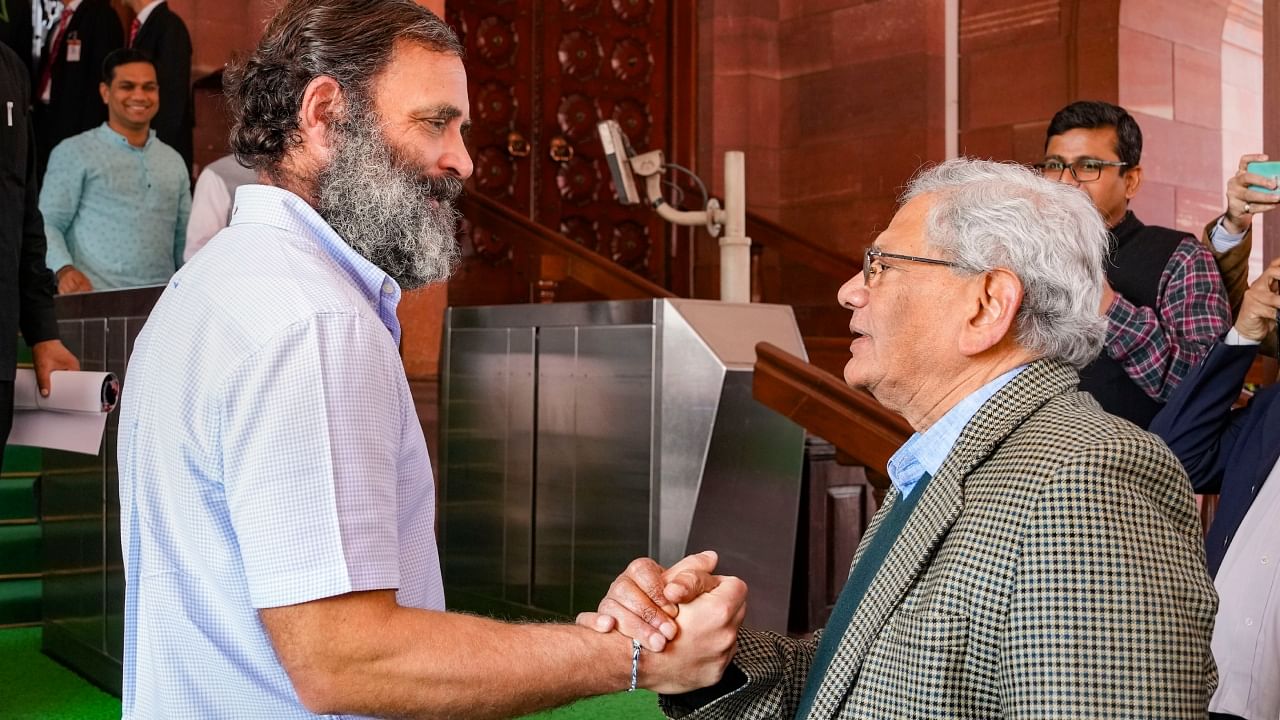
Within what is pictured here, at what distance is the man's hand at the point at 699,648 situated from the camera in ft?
5.38

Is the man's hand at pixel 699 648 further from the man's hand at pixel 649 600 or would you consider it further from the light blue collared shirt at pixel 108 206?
the light blue collared shirt at pixel 108 206

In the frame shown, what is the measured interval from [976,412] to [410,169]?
79 centimetres

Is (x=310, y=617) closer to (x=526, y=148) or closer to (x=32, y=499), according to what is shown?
(x=32, y=499)

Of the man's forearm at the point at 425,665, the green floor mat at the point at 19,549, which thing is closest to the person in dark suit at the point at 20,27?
the green floor mat at the point at 19,549

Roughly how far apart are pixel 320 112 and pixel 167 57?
5.46m

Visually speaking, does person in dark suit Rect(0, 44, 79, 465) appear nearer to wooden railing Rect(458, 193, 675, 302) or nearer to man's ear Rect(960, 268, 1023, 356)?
man's ear Rect(960, 268, 1023, 356)

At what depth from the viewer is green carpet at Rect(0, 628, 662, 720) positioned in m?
3.74

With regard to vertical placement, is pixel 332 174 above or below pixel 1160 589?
above

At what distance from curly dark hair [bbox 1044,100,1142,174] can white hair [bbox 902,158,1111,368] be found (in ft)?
5.92

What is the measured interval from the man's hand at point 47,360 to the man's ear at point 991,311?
8.68 feet

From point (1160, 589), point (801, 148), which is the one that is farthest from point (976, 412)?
point (801, 148)

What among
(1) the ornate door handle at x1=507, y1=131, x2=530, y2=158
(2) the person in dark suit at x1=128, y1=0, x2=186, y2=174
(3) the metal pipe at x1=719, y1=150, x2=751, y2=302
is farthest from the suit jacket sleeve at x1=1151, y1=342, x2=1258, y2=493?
(1) the ornate door handle at x1=507, y1=131, x2=530, y2=158

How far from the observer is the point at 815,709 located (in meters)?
1.51

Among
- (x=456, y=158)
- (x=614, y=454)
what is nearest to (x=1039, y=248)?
(x=456, y=158)
